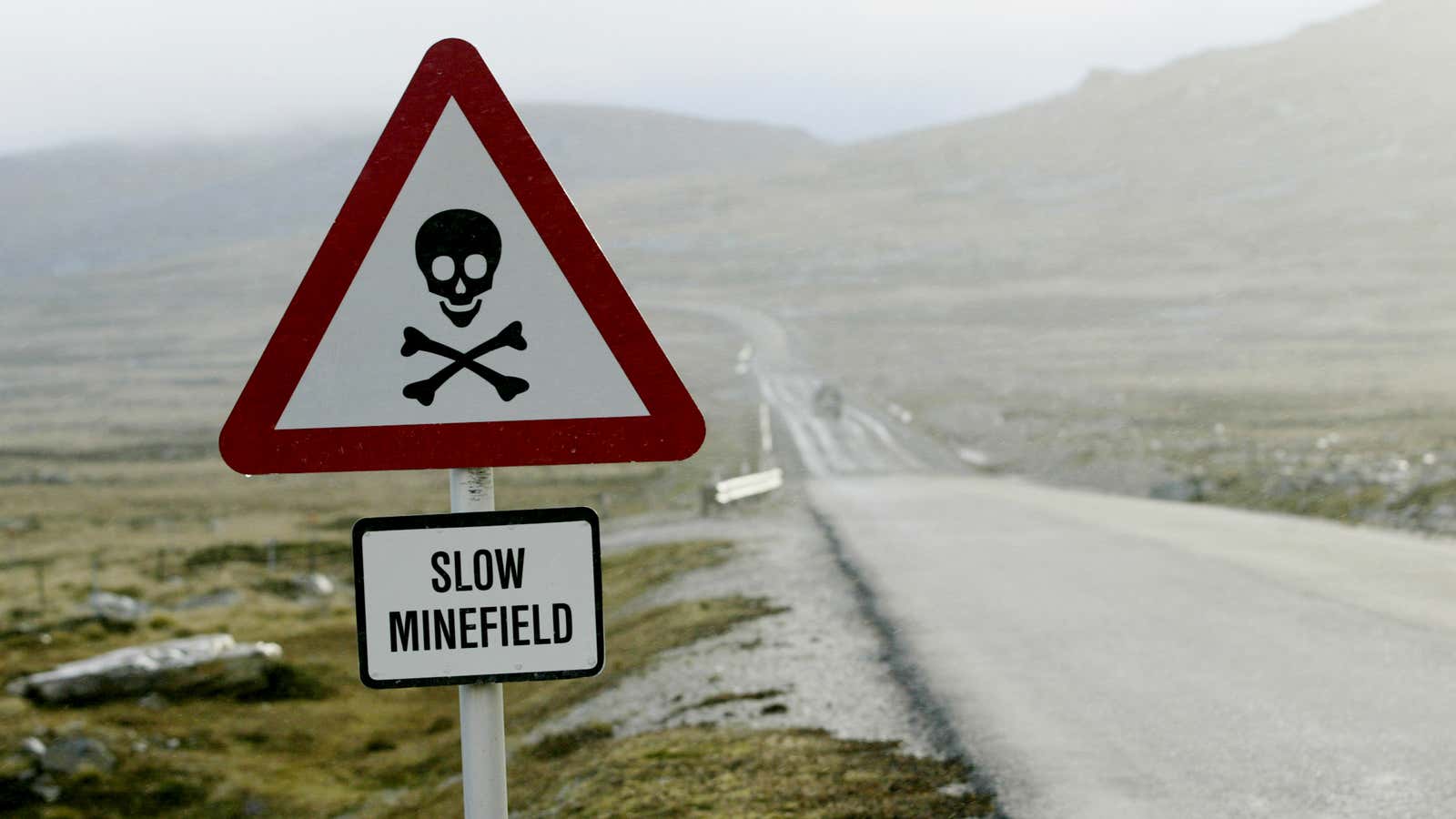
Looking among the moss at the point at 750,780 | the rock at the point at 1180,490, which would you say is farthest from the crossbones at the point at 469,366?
the rock at the point at 1180,490

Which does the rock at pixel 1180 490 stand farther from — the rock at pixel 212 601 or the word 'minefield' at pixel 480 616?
the word 'minefield' at pixel 480 616

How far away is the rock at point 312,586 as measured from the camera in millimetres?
21953

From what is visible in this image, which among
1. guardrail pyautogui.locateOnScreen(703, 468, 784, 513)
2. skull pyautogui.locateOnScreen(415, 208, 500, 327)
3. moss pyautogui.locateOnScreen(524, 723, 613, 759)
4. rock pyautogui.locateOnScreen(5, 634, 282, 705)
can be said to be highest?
skull pyautogui.locateOnScreen(415, 208, 500, 327)

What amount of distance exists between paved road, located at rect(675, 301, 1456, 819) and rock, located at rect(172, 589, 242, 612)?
9.96 m

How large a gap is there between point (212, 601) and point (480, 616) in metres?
20.5

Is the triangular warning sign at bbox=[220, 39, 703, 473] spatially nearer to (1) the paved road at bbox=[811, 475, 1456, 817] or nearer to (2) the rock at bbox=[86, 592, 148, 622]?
(1) the paved road at bbox=[811, 475, 1456, 817]

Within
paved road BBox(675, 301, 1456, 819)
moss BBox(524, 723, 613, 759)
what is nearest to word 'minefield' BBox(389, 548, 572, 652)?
paved road BBox(675, 301, 1456, 819)

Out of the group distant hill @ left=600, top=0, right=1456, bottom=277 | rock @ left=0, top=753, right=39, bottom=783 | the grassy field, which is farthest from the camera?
distant hill @ left=600, top=0, right=1456, bottom=277

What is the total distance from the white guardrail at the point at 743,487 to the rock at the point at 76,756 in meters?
10.7

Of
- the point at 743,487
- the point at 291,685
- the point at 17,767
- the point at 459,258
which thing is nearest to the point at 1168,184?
the point at 743,487

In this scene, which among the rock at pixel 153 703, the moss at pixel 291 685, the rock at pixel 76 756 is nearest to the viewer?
the rock at pixel 76 756

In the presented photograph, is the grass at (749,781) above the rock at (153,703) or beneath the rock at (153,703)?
above

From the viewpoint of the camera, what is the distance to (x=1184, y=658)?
8.62 m

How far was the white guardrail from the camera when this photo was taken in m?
21.8
